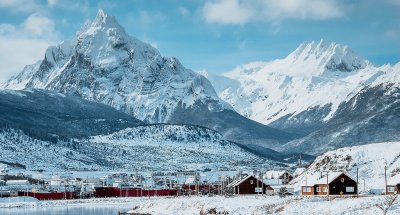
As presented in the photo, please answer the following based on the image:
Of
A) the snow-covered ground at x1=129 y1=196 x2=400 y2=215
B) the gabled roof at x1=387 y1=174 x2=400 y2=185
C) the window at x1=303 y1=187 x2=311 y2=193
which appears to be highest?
the gabled roof at x1=387 y1=174 x2=400 y2=185

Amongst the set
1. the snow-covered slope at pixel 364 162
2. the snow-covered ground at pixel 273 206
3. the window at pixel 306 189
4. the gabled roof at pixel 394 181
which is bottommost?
the snow-covered ground at pixel 273 206

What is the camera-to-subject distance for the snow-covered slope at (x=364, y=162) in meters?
158

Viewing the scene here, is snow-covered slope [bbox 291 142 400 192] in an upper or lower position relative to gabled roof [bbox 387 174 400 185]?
upper

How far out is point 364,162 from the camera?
6732 inches

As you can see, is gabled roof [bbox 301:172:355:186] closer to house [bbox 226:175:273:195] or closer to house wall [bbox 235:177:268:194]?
house [bbox 226:175:273:195]

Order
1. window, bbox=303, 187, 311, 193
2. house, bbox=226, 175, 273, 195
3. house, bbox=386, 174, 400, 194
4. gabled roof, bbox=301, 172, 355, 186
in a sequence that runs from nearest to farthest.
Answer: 1. house, bbox=386, 174, 400, 194
2. gabled roof, bbox=301, 172, 355, 186
3. window, bbox=303, 187, 311, 193
4. house, bbox=226, 175, 273, 195

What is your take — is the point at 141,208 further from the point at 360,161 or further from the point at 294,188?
the point at 360,161

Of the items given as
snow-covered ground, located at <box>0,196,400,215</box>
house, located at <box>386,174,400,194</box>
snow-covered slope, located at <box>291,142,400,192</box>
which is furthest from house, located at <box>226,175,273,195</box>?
snow-covered ground, located at <box>0,196,400,215</box>

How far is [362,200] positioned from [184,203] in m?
36.0

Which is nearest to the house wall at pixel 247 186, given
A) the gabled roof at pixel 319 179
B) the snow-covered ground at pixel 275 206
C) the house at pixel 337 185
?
the gabled roof at pixel 319 179

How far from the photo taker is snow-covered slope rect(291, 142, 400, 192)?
158m

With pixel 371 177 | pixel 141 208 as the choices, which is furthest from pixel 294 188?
pixel 141 208

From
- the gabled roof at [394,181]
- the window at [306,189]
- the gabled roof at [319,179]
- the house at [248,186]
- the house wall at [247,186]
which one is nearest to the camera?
the gabled roof at [394,181]

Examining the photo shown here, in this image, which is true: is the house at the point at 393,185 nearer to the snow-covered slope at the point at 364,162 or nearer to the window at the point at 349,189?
the window at the point at 349,189
